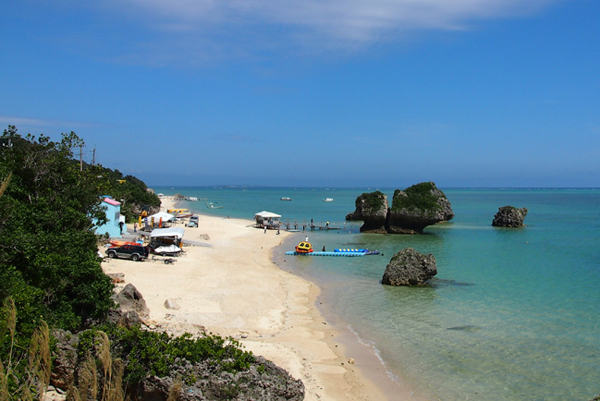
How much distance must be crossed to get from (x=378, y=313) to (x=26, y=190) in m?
14.9

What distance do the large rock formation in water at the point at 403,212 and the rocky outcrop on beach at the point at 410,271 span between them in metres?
29.4

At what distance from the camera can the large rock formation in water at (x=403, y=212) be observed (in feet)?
181

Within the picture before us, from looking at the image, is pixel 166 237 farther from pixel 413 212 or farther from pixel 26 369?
pixel 413 212

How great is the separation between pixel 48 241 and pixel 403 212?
157 feet

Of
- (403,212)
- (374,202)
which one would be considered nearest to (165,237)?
(374,202)

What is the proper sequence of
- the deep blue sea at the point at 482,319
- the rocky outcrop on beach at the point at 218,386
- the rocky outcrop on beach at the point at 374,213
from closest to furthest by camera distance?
the rocky outcrop on beach at the point at 218,386 < the deep blue sea at the point at 482,319 < the rocky outcrop on beach at the point at 374,213

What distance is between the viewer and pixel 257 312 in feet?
64.5

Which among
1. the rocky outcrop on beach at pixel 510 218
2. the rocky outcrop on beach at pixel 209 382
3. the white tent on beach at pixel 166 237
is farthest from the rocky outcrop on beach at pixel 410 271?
the rocky outcrop on beach at pixel 510 218

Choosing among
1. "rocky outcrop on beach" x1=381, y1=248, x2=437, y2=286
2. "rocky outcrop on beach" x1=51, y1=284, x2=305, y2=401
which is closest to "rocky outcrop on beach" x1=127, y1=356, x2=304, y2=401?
"rocky outcrop on beach" x1=51, y1=284, x2=305, y2=401

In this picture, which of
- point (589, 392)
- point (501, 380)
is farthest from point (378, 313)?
point (589, 392)

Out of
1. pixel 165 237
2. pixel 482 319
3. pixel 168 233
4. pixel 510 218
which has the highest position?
pixel 510 218

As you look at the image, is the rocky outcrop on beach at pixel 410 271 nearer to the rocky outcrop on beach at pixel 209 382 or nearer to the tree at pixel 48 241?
the tree at pixel 48 241

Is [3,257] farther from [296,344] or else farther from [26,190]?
[296,344]

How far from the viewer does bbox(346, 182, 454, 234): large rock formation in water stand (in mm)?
55156
